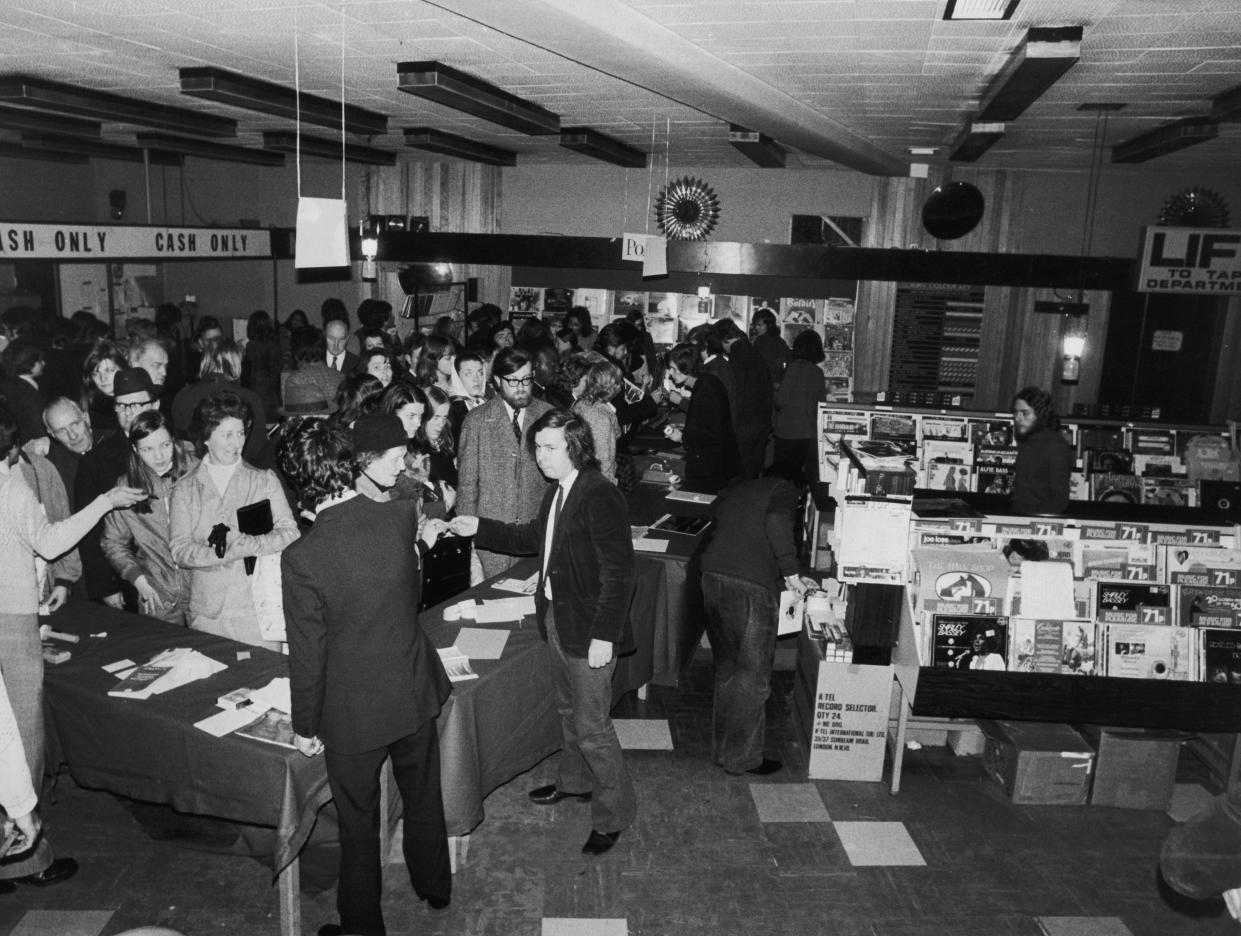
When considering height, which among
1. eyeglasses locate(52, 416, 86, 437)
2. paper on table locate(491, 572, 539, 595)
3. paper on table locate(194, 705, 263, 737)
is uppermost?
eyeglasses locate(52, 416, 86, 437)

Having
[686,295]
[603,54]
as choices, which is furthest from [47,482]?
[686,295]

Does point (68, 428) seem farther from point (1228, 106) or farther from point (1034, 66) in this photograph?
point (1228, 106)

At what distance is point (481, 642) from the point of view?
3.94m

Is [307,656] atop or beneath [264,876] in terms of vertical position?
atop

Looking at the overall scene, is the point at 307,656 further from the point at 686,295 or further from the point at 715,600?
the point at 686,295

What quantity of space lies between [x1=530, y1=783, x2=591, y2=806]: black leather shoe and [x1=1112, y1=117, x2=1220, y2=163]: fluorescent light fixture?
18.7 ft

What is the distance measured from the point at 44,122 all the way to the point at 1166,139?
352 inches

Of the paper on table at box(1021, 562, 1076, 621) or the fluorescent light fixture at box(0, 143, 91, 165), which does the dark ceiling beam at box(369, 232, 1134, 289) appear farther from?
the fluorescent light fixture at box(0, 143, 91, 165)

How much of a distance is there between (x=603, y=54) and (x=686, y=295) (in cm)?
798

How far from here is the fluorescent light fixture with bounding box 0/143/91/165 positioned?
38.1ft

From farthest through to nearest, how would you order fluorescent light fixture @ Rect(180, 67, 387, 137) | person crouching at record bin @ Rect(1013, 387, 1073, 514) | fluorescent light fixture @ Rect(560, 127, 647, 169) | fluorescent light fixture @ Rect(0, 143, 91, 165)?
fluorescent light fixture @ Rect(0, 143, 91, 165) < fluorescent light fixture @ Rect(560, 127, 647, 169) < fluorescent light fixture @ Rect(180, 67, 387, 137) < person crouching at record bin @ Rect(1013, 387, 1073, 514)

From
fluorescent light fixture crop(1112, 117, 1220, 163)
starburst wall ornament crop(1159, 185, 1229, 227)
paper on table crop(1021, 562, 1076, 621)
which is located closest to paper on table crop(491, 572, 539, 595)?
paper on table crop(1021, 562, 1076, 621)

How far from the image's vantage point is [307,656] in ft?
9.53

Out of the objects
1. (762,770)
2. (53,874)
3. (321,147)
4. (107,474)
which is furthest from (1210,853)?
(321,147)
